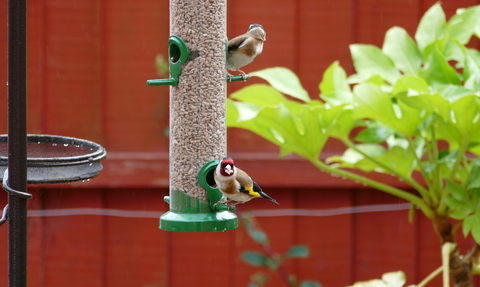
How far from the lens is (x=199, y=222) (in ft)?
5.26

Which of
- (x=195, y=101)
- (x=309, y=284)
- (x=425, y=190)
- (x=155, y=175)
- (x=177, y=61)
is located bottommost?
(x=309, y=284)

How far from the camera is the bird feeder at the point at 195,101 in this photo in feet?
5.61

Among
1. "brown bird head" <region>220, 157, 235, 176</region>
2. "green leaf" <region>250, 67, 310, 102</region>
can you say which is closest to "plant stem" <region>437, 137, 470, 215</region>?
"green leaf" <region>250, 67, 310, 102</region>

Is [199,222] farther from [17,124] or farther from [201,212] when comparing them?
[17,124]

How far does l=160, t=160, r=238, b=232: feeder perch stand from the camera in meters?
1.61

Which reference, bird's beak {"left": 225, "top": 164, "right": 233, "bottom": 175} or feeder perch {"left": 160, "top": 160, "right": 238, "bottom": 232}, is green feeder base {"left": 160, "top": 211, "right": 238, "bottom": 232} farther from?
bird's beak {"left": 225, "top": 164, "right": 233, "bottom": 175}

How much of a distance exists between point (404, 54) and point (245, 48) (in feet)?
1.67

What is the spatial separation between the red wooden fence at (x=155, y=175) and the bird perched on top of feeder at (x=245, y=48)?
834 millimetres

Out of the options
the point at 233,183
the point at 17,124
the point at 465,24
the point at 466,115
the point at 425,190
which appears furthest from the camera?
the point at 465,24

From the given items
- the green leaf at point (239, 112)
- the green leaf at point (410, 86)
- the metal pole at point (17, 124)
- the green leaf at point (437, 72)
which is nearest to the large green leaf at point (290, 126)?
the green leaf at point (239, 112)

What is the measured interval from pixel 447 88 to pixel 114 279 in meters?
1.76

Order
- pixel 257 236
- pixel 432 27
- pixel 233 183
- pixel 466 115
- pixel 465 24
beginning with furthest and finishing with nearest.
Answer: pixel 257 236, pixel 432 27, pixel 465 24, pixel 233 183, pixel 466 115

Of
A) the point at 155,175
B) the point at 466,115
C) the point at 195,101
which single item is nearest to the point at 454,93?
the point at 466,115

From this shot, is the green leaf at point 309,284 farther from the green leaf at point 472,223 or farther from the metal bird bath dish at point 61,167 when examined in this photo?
the metal bird bath dish at point 61,167
